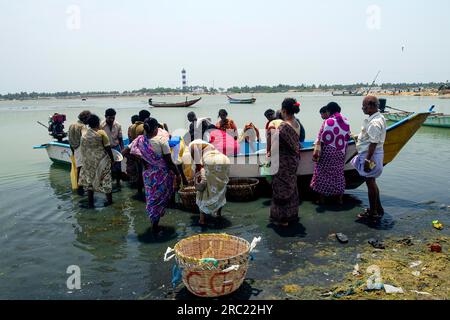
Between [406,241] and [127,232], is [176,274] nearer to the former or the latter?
[127,232]

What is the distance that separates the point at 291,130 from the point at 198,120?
2.87m

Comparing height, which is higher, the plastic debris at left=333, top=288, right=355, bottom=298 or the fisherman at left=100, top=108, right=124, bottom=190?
the fisherman at left=100, top=108, right=124, bottom=190

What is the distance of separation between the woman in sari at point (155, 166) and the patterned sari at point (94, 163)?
1575 millimetres

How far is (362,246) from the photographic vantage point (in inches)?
185

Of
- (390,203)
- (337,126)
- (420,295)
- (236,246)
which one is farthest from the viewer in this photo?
(390,203)

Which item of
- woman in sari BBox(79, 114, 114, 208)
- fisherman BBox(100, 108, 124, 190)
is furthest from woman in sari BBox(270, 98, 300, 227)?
fisherman BBox(100, 108, 124, 190)

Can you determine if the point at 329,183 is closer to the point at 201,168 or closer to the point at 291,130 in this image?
the point at 291,130

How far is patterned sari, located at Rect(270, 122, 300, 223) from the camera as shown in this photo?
5.11m

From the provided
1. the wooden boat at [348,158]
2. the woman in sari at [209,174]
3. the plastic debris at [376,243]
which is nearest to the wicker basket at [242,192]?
the wooden boat at [348,158]

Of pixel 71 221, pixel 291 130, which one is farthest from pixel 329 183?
pixel 71 221

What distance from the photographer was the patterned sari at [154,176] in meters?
4.98

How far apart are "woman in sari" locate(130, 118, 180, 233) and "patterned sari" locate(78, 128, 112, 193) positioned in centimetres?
158

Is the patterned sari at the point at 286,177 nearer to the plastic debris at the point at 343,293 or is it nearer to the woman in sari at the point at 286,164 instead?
the woman in sari at the point at 286,164

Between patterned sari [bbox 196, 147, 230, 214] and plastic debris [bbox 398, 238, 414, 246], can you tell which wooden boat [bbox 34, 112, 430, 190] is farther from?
plastic debris [bbox 398, 238, 414, 246]
